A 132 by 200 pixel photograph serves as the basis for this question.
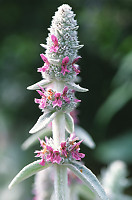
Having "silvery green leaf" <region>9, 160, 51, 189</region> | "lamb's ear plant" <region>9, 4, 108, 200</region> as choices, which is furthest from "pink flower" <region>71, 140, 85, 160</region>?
"silvery green leaf" <region>9, 160, 51, 189</region>

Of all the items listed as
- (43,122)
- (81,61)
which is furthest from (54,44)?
(81,61)

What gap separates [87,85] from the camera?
4906 millimetres

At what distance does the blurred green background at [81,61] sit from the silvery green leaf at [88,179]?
3.33 meters

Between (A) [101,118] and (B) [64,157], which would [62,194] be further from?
(A) [101,118]

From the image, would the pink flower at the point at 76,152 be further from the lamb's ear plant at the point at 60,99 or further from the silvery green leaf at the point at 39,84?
the silvery green leaf at the point at 39,84

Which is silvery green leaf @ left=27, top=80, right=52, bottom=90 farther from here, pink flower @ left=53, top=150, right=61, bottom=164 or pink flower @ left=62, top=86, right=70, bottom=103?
pink flower @ left=53, top=150, right=61, bottom=164

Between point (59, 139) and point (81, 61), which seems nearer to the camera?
point (59, 139)

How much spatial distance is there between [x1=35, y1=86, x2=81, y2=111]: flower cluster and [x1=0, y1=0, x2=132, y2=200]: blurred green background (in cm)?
335

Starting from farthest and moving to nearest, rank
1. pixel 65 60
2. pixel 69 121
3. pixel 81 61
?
pixel 81 61, pixel 69 121, pixel 65 60

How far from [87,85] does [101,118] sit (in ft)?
2.57

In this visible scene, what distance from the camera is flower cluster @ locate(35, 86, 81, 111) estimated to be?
1179mm

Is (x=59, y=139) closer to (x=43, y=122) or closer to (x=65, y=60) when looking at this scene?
(x=43, y=122)

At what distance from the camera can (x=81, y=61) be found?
5.00 metres

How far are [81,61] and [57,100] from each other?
387 centimetres
